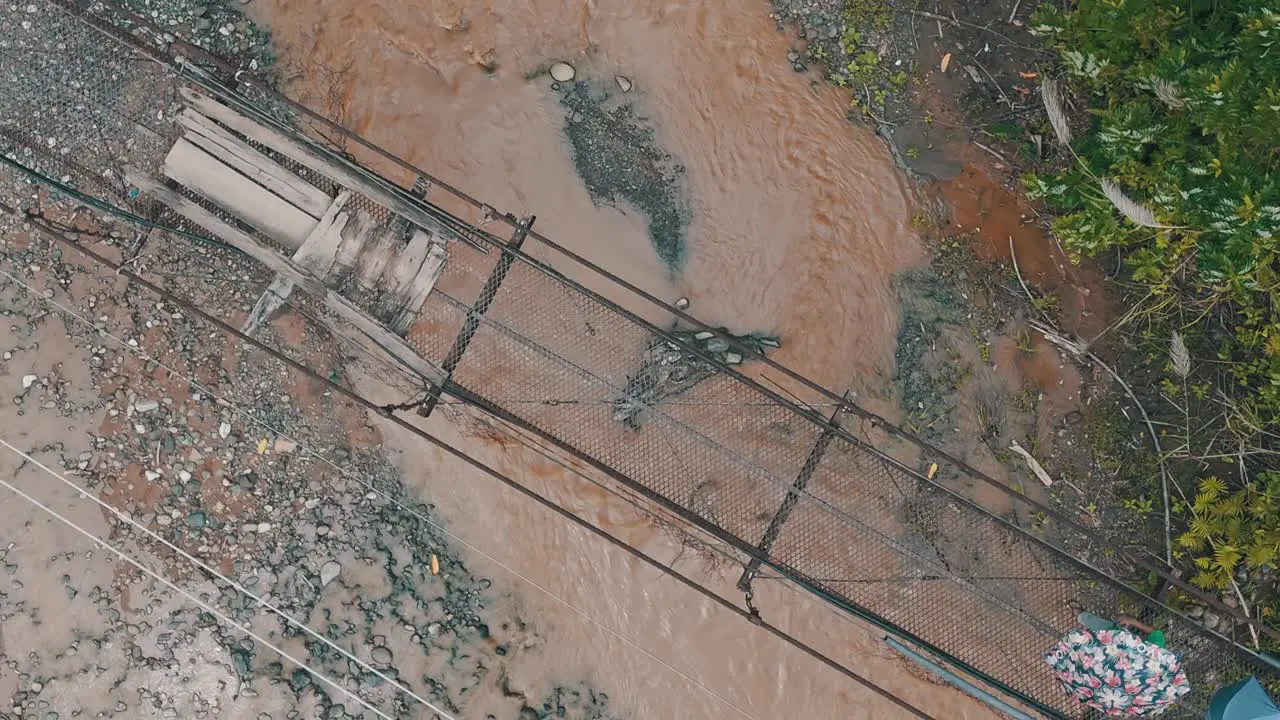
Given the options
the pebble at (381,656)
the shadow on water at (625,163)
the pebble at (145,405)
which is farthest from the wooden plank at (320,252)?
the pebble at (381,656)

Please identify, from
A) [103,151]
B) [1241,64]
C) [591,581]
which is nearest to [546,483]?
[591,581]

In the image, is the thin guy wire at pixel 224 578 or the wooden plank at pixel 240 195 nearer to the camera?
the wooden plank at pixel 240 195

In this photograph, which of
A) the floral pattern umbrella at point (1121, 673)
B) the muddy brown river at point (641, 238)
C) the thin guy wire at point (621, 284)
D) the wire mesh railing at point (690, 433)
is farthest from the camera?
the muddy brown river at point (641, 238)

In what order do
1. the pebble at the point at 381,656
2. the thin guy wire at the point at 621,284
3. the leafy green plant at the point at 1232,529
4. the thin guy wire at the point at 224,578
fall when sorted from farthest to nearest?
the pebble at the point at 381,656, the thin guy wire at the point at 224,578, the leafy green plant at the point at 1232,529, the thin guy wire at the point at 621,284

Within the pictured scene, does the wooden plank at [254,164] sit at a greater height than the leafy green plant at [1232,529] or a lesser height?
lesser

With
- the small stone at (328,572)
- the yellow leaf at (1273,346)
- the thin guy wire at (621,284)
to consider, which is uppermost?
the yellow leaf at (1273,346)

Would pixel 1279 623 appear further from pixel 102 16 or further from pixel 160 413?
pixel 102 16

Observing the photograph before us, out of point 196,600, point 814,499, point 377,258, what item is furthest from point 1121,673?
point 196,600

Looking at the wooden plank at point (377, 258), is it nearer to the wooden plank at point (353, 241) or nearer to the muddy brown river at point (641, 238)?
the wooden plank at point (353, 241)
